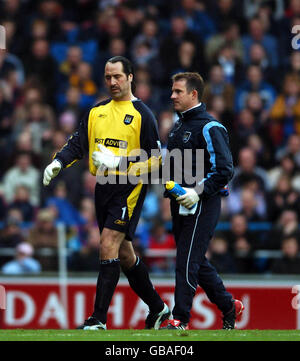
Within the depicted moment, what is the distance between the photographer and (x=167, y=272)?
12.9 meters

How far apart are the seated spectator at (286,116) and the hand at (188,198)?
6.67 meters

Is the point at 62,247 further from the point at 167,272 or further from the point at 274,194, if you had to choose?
the point at 274,194

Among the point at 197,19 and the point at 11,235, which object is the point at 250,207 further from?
the point at 197,19

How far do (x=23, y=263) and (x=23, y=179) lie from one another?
1691 mm

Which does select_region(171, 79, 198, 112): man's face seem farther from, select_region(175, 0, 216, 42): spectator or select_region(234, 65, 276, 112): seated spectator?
select_region(175, 0, 216, 42): spectator

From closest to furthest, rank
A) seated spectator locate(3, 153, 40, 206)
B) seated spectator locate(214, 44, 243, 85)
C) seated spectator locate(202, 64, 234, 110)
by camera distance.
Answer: seated spectator locate(3, 153, 40, 206), seated spectator locate(202, 64, 234, 110), seated spectator locate(214, 44, 243, 85)

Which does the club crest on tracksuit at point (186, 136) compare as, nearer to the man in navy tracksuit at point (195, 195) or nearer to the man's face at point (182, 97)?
the man in navy tracksuit at point (195, 195)

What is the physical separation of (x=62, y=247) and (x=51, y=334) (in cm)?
518

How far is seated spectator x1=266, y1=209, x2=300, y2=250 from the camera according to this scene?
12.9m

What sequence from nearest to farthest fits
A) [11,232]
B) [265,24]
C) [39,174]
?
1. [11,232]
2. [39,174]
3. [265,24]

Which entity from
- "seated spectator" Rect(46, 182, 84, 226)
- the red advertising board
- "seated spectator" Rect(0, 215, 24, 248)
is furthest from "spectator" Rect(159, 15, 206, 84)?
the red advertising board

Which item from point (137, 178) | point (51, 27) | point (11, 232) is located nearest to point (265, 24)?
point (51, 27)

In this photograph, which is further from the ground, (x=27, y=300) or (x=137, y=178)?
(x=137, y=178)

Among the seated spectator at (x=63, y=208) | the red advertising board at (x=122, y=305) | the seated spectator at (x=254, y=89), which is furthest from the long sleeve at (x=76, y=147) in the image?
the seated spectator at (x=254, y=89)
